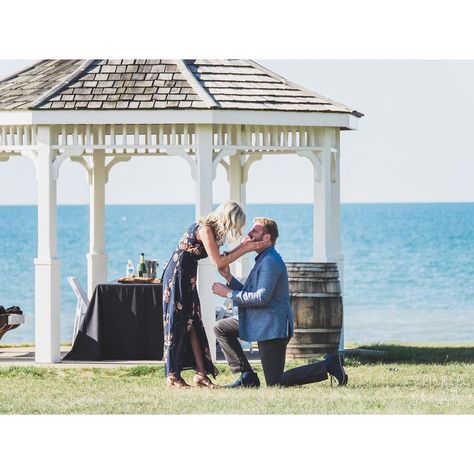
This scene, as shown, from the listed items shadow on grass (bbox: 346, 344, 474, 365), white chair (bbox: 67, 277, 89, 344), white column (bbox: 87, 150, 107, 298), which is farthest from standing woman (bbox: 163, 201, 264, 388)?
white column (bbox: 87, 150, 107, 298)

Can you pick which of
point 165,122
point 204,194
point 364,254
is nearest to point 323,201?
point 204,194

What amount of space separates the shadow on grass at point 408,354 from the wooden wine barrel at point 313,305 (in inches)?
37.1

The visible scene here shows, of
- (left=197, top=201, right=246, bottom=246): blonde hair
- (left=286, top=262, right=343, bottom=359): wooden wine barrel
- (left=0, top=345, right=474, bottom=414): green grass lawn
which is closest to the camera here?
(left=0, top=345, right=474, bottom=414): green grass lawn

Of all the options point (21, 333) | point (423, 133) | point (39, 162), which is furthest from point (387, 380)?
point (423, 133)

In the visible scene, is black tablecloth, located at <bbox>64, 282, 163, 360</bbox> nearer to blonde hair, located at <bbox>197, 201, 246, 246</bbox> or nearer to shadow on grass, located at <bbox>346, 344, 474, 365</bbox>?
shadow on grass, located at <bbox>346, 344, 474, 365</bbox>

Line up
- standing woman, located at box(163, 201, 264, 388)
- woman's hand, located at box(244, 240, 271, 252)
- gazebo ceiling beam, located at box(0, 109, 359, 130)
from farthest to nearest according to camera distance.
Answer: gazebo ceiling beam, located at box(0, 109, 359, 130) → woman's hand, located at box(244, 240, 271, 252) → standing woman, located at box(163, 201, 264, 388)

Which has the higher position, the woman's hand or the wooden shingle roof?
the wooden shingle roof

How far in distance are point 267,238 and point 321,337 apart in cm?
263

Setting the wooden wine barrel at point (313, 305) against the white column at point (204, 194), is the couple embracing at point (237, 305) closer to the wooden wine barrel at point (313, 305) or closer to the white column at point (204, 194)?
the wooden wine barrel at point (313, 305)

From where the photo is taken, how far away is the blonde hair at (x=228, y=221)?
13.4 m

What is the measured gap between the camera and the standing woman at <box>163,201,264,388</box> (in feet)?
44.4

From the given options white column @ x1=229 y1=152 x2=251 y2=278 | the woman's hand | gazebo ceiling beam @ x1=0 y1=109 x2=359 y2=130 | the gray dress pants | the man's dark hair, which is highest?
gazebo ceiling beam @ x1=0 y1=109 x2=359 y2=130

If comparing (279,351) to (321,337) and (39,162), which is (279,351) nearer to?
(321,337)

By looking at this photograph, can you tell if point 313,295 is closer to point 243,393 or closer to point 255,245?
point 255,245
